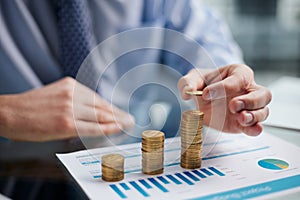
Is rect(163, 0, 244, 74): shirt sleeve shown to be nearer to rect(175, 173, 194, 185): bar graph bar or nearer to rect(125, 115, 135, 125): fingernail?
rect(125, 115, 135, 125): fingernail

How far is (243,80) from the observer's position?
2.31 ft

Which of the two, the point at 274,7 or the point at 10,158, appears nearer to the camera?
the point at 10,158

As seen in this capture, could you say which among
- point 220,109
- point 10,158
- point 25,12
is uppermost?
point 25,12

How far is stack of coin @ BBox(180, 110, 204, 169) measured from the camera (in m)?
0.60

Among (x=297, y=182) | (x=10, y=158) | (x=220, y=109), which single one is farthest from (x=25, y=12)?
(x=297, y=182)

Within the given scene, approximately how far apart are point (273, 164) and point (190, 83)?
18 cm

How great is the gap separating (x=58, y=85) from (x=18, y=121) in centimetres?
11

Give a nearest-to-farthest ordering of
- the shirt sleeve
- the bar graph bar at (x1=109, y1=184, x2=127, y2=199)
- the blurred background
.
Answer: the bar graph bar at (x1=109, y1=184, x2=127, y2=199) → the shirt sleeve → the blurred background

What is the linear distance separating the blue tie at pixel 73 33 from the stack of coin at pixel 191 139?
381mm

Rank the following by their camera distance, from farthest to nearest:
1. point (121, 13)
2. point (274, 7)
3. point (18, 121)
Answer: point (274, 7)
point (121, 13)
point (18, 121)

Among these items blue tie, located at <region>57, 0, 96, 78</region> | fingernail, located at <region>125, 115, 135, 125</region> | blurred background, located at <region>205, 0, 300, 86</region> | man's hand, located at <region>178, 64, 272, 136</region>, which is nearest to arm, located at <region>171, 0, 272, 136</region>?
man's hand, located at <region>178, 64, 272, 136</region>

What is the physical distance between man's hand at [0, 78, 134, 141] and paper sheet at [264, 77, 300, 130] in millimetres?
319

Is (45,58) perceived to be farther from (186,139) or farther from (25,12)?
(186,139)

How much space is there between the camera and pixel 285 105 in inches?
37.9
